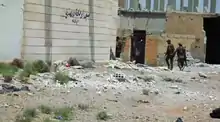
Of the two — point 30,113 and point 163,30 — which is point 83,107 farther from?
point 163,30

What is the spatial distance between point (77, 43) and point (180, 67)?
5.03 m

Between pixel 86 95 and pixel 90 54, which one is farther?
pixel 90 54

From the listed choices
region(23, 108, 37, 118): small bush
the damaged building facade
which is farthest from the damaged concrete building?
region(23, 108, 37, 118): small bush

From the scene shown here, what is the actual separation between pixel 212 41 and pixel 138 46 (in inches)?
352

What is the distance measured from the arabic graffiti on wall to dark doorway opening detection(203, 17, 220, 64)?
64.9 feet

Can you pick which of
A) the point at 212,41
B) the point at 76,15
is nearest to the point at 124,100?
the point at 76,15

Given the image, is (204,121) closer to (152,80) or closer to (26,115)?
(26,115)

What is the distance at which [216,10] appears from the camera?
1630 inches

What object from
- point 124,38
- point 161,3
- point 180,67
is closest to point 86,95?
point 180,67

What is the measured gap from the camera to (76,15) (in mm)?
18281

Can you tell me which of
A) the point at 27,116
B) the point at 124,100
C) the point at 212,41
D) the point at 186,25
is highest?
the point at 186,25

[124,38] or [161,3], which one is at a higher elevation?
[161,3]

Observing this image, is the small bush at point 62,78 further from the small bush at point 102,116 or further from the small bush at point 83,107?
the small bush at point 102,116

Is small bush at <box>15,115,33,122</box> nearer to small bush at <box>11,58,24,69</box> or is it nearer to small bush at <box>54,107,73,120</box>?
small bush at <box>54,107,73,120</box>
